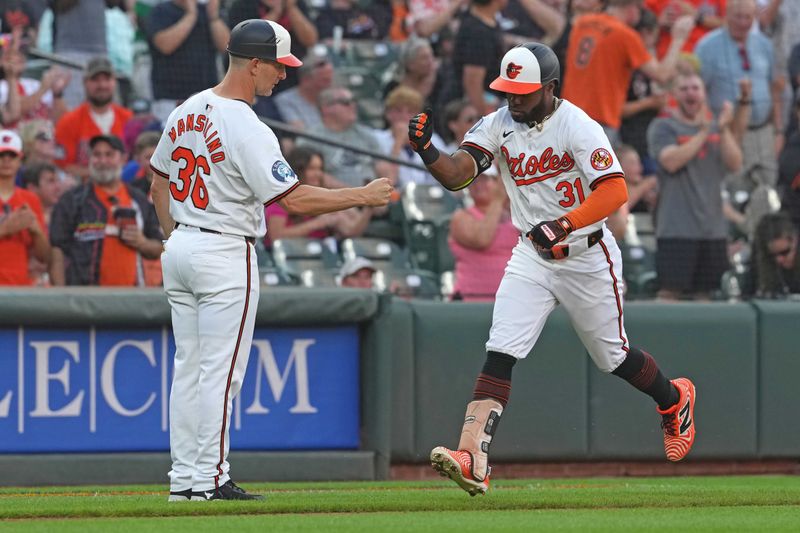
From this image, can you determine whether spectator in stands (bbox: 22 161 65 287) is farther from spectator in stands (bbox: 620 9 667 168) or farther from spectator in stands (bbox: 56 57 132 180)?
spectator in stands (bbox: 620 9 667 168)

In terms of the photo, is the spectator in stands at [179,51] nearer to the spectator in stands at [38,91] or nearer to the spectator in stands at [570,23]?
the spectator in stands at [38,91]

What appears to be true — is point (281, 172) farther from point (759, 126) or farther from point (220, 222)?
point (759, 126)

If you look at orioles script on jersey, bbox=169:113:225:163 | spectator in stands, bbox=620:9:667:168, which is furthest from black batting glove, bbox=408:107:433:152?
spectator in stands, bbox=620:9:667:168

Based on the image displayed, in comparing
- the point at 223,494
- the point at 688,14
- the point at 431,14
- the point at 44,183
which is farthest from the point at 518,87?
the point at 688,14

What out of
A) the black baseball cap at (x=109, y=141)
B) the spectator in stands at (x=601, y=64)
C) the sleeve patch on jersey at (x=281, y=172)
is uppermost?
the spectator in stands at (x=601, y=64)

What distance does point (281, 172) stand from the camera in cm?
629

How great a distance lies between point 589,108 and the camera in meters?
12.2

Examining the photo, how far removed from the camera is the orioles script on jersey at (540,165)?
22.3ft

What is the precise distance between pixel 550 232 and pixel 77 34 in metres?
7.48

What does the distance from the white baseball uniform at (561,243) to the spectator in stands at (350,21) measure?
25.1 feet

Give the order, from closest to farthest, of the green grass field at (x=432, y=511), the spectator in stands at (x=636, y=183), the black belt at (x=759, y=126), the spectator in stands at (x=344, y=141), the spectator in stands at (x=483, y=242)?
the green grass field at (x=432, y=511), the spectator in stands at (x=483, y=242), the spectator in stands at (x=636, y=183), the spectator in stands at (x=344, y=141), the black belt at (x=759, y=126)

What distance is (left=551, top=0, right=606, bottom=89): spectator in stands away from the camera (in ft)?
41.9

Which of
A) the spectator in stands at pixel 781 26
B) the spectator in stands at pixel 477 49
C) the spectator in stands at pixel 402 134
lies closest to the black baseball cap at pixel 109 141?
A: the spectator in stands at pixel 402 134

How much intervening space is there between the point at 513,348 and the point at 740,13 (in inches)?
295
